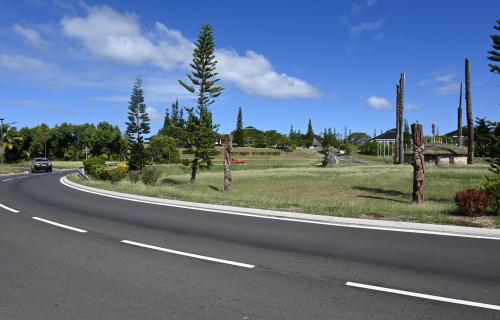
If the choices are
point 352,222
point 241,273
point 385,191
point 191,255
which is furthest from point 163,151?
point 241,273

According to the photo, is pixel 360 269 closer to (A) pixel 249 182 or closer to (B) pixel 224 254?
(B) pixel 224 254

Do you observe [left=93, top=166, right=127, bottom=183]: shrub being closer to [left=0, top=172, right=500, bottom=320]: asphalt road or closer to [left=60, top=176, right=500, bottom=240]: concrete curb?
[left=60, top=176, right=500, bottom=240]: concrete curb

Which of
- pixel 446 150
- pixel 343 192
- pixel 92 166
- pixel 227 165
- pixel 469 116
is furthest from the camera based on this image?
pixel 446 150

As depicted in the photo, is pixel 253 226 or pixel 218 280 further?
pixel 253 226

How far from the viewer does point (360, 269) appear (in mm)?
6863

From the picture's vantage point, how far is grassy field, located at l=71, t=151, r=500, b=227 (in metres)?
12.9

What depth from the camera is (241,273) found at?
6.66m

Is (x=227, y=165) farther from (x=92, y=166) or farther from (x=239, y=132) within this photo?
(x=239, y=132)

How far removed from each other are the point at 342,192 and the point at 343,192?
0.06 meters

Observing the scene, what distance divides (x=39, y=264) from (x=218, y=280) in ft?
10.3

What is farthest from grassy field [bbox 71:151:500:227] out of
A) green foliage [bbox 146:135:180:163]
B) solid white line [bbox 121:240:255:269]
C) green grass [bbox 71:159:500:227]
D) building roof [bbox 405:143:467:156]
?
green foliage [bbox 146:135:180:163]

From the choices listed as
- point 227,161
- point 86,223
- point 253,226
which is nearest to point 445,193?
point 227,161

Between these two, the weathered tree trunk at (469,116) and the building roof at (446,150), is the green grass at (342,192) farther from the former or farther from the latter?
the building roof at (446,150)

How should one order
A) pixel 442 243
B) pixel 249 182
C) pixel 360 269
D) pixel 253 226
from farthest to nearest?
1. pixel 249 182
2. pixel 253 226
3. pixel 442 243
4. pixel 360 269
